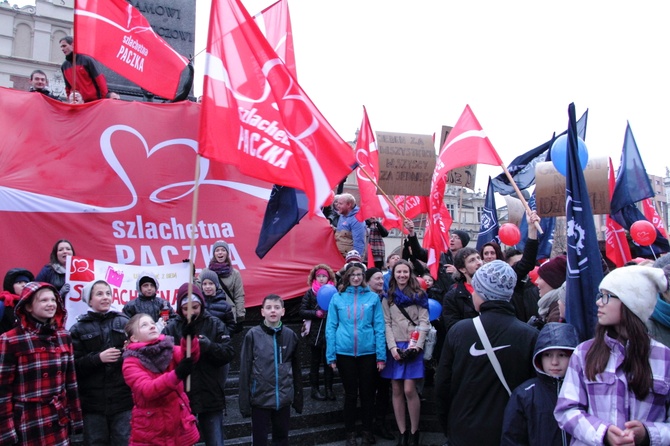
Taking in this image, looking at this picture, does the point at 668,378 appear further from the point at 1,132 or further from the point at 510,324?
the point at 1,132

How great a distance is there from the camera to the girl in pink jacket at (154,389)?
4242mm

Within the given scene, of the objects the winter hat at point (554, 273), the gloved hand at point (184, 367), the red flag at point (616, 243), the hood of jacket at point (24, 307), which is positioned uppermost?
the red flag at point (616, 243)

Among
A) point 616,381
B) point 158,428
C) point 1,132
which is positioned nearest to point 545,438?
point 616,381

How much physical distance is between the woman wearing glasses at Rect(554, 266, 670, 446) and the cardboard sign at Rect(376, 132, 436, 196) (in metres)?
5.68

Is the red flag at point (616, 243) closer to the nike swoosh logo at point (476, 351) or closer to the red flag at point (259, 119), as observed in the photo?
the red flag at point (259, 119)

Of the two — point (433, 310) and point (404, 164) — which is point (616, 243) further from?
point (433, 310)

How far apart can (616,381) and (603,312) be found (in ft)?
1.10

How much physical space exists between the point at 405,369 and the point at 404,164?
3.31 m

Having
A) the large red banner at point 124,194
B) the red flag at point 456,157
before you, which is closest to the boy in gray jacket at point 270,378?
the large red banner at point 124,194

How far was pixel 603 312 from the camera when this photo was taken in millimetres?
2844

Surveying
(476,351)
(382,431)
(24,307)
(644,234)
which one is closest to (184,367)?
(24,307)

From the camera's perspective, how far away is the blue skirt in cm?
637

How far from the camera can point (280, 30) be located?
9445mm

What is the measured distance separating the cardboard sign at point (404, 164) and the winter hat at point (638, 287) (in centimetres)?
563
